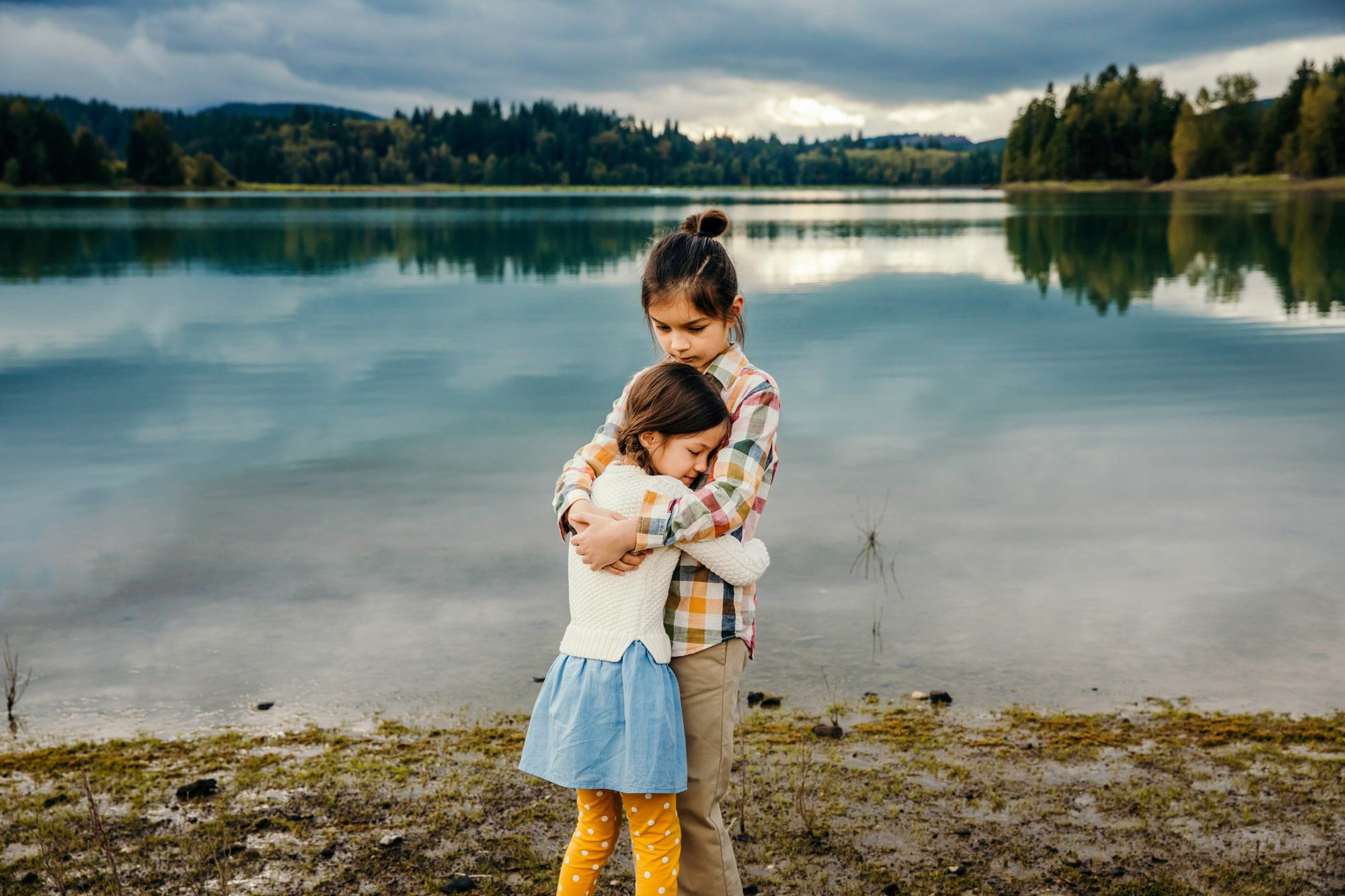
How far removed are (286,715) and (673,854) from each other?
308cm

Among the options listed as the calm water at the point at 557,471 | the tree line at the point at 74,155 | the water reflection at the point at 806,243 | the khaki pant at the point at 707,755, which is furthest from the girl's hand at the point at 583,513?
the tree line at the point at 74,155

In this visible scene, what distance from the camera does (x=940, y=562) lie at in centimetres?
746

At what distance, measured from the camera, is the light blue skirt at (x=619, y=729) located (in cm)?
262

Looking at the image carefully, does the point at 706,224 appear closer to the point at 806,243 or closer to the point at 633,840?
the point at 633,840

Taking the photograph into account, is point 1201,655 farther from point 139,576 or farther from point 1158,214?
point 1158,214

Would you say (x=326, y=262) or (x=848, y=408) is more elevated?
(x=326, y=262)

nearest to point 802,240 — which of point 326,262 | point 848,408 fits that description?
point 326,262

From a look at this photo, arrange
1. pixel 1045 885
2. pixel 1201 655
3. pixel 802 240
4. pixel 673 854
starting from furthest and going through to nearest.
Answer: pixel 802 240
pixel 1201 655
pixel 1045 885
pixel 673 854

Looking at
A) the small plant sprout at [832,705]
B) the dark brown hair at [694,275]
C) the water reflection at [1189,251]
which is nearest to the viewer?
the dark brown hair at [694,275]

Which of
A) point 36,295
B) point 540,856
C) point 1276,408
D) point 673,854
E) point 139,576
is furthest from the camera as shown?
point 36,295

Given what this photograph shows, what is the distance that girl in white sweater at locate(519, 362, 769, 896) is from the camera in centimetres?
265

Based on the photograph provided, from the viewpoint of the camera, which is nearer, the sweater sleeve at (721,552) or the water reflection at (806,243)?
the sweater sleeve at (721,552)

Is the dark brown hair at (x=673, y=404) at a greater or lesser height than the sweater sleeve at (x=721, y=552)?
greater

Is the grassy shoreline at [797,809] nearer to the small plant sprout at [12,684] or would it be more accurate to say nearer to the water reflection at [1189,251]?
the small plant sprout at [12,684]
